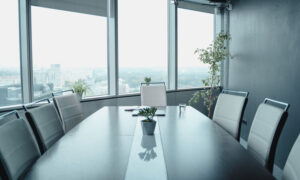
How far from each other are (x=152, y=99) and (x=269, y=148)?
2247 mm

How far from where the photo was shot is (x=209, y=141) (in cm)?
165

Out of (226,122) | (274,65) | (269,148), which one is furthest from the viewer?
(274,65)

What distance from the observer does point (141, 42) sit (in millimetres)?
4801

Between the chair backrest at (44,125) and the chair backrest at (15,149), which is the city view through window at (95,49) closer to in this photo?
the chair backrest at (44,125)

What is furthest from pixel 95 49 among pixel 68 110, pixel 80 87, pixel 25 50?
pixel 68 110

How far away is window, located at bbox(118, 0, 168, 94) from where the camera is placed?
4.52m

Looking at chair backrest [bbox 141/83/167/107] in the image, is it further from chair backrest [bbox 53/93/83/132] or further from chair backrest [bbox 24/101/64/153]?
chair backrest [bbox 24/101/64/153]

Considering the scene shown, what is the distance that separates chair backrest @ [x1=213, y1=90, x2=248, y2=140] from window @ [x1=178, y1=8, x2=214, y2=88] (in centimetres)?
266

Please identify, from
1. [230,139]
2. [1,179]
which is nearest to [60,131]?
[1,179]

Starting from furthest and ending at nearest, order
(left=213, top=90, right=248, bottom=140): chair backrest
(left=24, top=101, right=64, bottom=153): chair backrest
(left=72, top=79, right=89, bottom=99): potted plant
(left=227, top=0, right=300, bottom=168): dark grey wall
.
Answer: (left=72, top=79, right=89, bottom=99): potted plant → (left=227, top=0, right=300, bottom=168): dark grey wall → (left=213, top=90, right=248, bottom=140): chair backrest → (left=24, top=101, right=64, bottom=153): chair backrest

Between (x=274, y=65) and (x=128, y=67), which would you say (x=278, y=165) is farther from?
(x=128, y=67)

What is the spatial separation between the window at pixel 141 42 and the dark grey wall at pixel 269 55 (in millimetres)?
1462

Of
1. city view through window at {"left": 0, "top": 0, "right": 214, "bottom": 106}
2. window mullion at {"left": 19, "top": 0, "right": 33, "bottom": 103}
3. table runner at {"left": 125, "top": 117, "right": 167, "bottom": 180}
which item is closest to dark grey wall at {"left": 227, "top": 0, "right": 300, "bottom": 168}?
Answer: city view through window at {"left": 0, "top": 0, "right": 214, "bottom": 106}

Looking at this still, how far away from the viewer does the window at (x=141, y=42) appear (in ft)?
14.8
